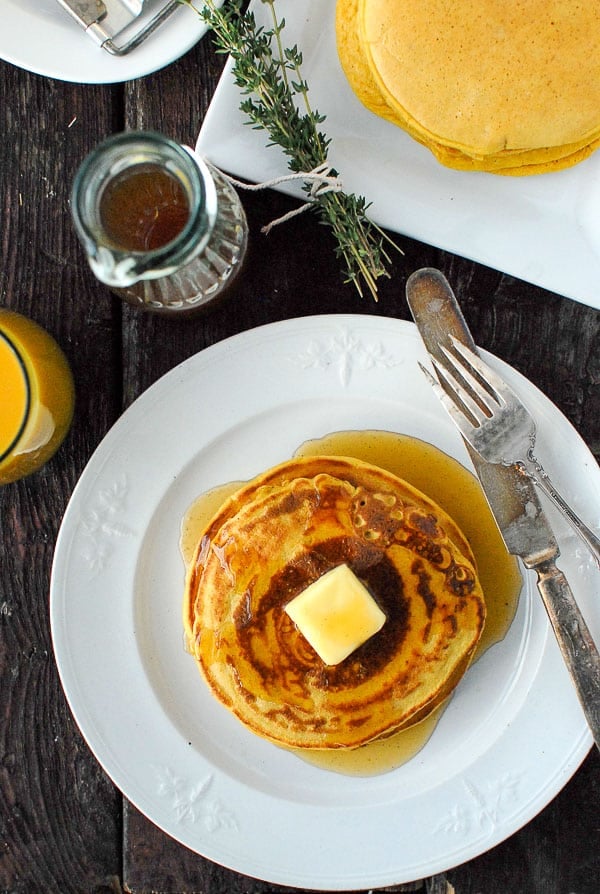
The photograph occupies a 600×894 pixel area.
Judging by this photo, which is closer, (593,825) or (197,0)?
(197,0)

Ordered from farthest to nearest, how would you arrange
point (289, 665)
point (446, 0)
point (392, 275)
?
point (392, 275), point (289, 665), point (446, 0)

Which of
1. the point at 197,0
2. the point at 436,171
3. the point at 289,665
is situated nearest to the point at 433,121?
the point at 436,171

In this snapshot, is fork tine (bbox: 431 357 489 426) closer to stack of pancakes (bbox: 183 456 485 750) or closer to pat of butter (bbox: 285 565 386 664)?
stack of pancakes (bbox: 183 456 485 750)

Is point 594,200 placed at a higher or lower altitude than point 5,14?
higher

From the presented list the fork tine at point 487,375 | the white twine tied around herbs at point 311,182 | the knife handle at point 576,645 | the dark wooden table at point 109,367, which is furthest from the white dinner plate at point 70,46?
the knife handle at point 576,645

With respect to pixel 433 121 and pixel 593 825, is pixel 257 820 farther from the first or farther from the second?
pixel 433 121

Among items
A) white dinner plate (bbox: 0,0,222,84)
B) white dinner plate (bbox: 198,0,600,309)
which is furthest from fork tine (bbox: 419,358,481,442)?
white dinner plate (bbox: 0,0,222,84)

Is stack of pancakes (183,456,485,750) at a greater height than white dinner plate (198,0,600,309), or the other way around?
white dinner plate (198,0,600,309)

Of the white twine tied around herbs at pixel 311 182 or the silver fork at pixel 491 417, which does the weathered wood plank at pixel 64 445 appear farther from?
the silver fork at pixel 491 417
